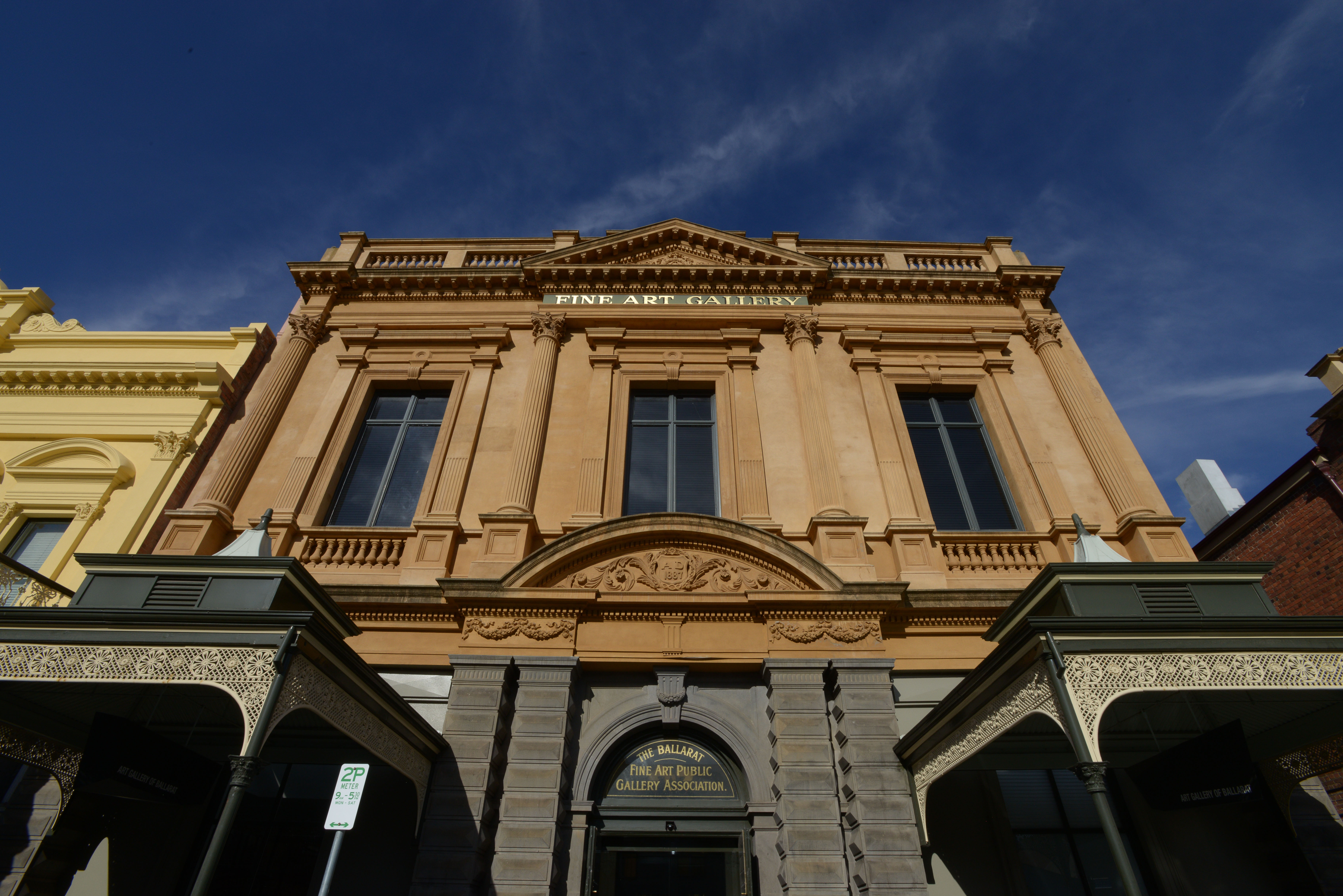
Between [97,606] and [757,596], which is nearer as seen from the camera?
[97,606]

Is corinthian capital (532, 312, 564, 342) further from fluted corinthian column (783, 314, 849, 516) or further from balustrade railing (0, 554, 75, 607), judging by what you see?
balustrade railing (0, 554, 75, 607)

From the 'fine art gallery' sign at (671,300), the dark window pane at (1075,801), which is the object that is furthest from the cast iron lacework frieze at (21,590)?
the dark window pane at (1075,801)

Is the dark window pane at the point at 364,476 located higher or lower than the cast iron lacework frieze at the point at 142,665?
higher

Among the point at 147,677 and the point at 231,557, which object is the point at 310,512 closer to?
the point at 231,557

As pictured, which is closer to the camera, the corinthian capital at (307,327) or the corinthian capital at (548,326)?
the corinthian capital at (548,326)

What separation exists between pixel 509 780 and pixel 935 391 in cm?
1040

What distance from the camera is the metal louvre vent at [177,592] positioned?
765cm

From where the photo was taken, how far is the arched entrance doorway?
871 centimetres

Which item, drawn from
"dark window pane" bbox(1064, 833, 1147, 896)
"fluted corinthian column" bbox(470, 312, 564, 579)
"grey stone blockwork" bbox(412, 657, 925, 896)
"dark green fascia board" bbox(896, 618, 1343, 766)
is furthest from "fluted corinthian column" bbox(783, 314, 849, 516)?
"dark window pane" bbox(1064, 833, 1147, 896)

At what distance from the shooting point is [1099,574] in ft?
25.3

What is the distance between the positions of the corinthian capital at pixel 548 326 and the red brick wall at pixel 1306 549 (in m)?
14.2

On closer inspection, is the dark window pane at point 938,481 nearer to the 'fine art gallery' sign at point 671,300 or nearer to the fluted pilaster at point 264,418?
the 'fine art gallery' sign at point 671,300

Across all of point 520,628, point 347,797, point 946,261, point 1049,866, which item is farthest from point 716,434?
point 347,797

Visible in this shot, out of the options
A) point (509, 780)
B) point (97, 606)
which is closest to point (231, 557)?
point (97, 606)
